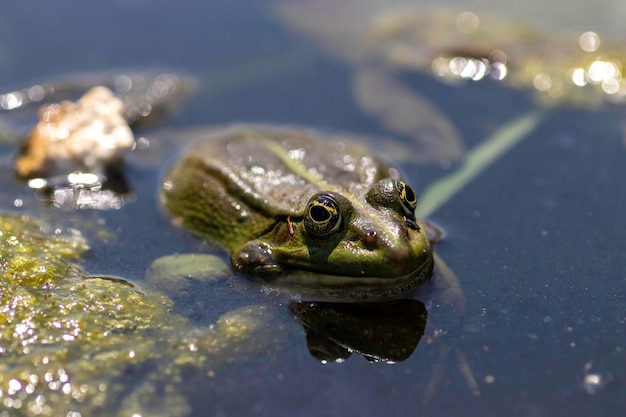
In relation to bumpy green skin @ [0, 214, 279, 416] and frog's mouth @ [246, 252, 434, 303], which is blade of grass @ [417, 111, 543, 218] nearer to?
frog's mouth @ [246, 252, 434, 303]

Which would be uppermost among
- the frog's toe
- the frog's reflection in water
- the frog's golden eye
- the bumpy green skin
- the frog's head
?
the frog's golden eye

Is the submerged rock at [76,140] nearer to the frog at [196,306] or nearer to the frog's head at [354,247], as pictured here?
the frog at [196,306]

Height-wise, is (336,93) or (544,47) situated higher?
(544,47)

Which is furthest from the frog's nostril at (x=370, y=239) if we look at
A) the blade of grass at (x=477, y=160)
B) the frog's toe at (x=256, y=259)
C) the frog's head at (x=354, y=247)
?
the blade of grass at (x=477, y=160)

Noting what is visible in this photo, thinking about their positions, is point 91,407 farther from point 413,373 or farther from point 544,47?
point 544,47

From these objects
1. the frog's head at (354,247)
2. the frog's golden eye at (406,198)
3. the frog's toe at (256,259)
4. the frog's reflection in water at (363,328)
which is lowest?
the frog's toe at (256,259)

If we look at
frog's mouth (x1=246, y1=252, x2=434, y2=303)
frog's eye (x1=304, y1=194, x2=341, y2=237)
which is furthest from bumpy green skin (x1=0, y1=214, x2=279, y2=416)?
frog's eye (x1=304, y1=194, x2=341, y2=237)

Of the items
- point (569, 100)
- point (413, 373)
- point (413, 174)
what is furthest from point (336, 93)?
point (413, 373)

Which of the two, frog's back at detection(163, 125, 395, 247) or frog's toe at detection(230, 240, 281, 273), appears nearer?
frog's toe at detection(230, 240, 281, 273)
